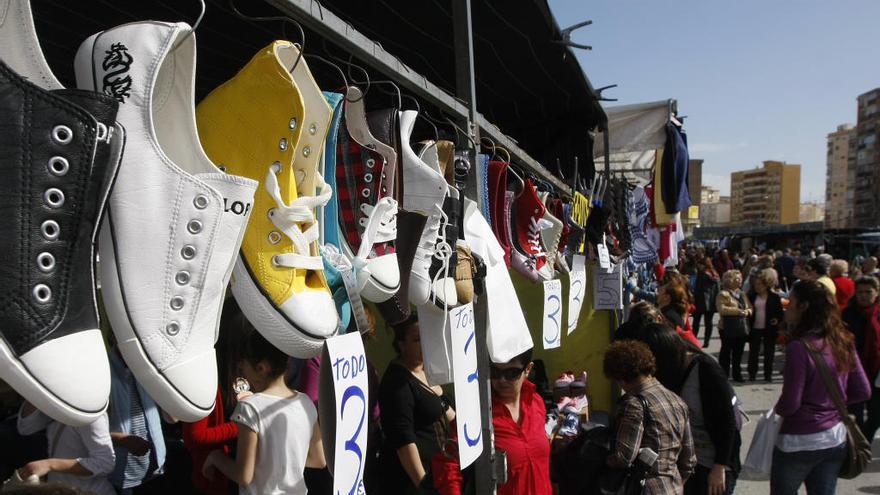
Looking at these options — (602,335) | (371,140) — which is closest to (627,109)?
(602,335)

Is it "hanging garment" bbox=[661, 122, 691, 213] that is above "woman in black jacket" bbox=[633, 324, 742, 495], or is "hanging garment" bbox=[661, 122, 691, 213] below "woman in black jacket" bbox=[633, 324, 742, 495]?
above

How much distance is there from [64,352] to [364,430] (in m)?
0.66

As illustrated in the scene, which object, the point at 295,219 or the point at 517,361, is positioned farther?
the point at 517,361

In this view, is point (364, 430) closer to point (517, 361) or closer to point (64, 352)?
point (64, 352)

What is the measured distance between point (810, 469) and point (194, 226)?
3761 mm

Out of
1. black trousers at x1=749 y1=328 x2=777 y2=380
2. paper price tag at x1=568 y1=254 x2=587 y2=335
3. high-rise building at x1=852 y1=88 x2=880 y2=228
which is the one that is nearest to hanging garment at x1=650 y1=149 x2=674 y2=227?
paper price tag at x1=568 y1=254 x2=587 y2=335

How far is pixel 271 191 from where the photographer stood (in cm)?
91

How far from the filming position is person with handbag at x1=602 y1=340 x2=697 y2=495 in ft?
9.30

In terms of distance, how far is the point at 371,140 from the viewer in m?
1.30

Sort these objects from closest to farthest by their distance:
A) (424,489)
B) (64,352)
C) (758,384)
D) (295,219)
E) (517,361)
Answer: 1. (64,352)
2. (295,219)
3. (424,489)
4. (517,361)
5. (758,384)

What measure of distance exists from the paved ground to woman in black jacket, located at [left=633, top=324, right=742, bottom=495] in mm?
1890

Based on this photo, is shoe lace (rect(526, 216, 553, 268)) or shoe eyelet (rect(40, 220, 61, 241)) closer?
shoe eyelet (rect(40, 220, 61, 241))

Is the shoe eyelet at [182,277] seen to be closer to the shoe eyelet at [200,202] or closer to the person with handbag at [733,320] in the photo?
the shoe eyelet at [200,202]

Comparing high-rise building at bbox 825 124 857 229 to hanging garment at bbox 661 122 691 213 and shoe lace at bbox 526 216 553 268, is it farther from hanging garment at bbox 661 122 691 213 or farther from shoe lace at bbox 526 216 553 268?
shoe lace at bbox 526 216 553 268
